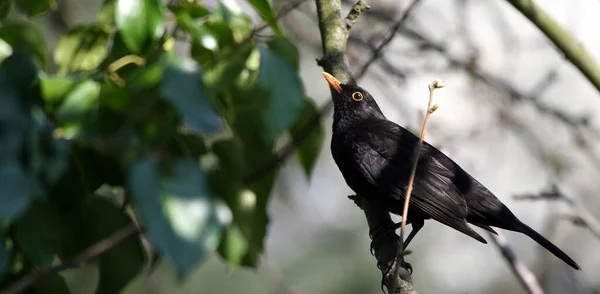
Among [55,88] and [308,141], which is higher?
[55,88]

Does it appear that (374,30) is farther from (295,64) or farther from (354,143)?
(295,64)

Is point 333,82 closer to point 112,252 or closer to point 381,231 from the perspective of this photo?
point 381,231

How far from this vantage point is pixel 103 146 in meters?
Answer: 1.91

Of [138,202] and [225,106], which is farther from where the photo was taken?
[225,106]

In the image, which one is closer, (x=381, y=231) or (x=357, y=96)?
(x=381, y=231)

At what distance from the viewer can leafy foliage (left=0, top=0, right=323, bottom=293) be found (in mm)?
1692

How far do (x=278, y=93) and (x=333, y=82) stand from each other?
8.09 feet

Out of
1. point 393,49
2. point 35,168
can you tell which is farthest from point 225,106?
point 393,49

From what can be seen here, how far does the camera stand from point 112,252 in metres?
2.18

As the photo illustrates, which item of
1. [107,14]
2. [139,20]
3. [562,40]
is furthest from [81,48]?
[562,40]

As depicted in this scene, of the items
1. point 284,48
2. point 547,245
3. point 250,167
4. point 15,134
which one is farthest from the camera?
point 547,245

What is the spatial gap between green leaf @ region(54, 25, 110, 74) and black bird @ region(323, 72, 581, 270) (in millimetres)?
1879

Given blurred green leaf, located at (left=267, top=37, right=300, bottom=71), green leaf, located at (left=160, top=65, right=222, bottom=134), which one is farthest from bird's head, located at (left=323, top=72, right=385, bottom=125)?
green leaf, located at (left=160, top=65, right=222, bottom=134)

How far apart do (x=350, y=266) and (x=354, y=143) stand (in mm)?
6707
